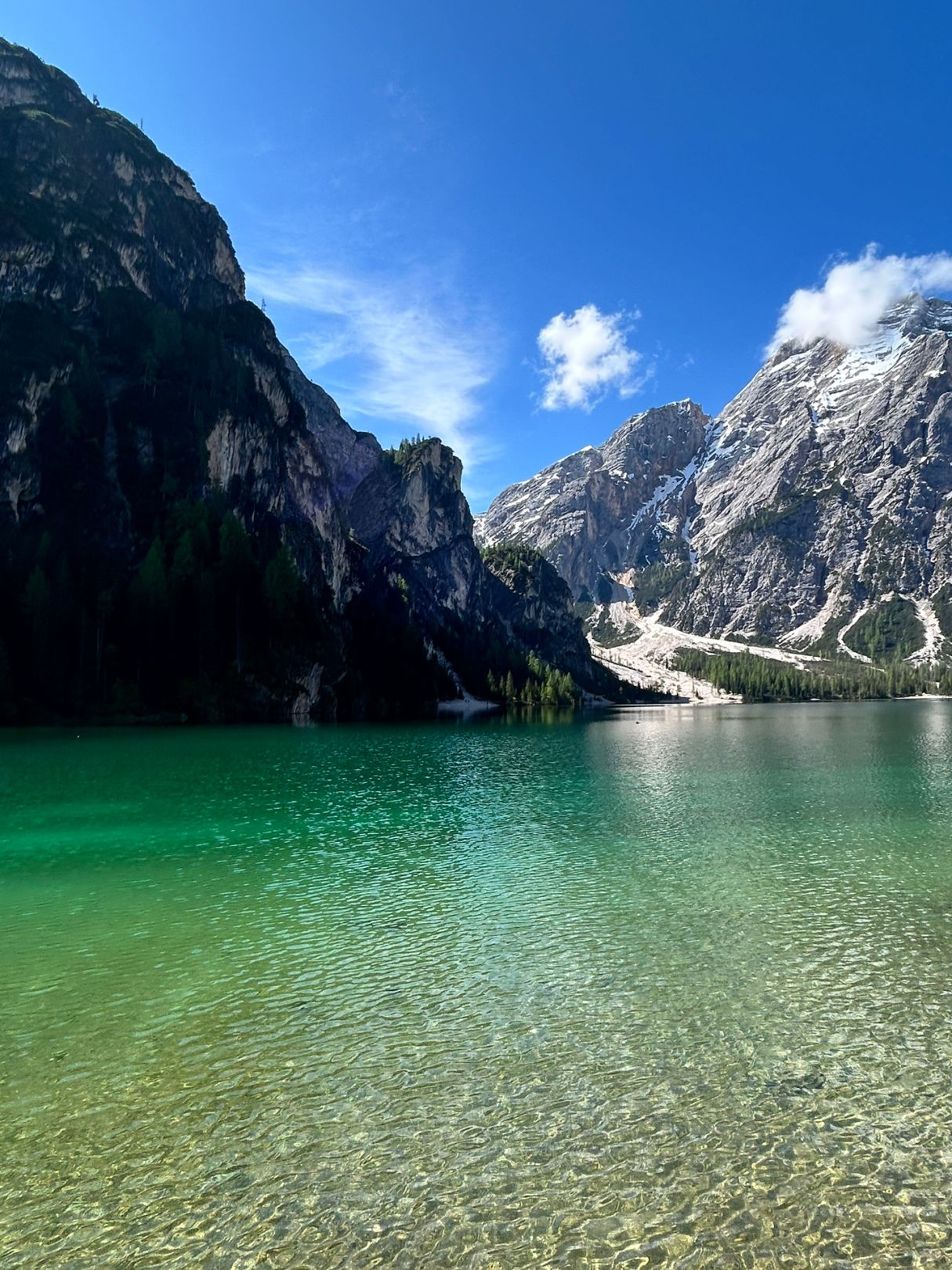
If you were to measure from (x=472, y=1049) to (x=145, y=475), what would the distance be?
14194cm

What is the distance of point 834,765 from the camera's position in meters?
68.5

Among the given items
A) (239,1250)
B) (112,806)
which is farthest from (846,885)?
(112,806)

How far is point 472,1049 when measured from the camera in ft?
47.4

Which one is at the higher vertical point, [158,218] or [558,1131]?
[158,218]

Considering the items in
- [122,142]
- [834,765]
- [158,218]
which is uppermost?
[122,142]

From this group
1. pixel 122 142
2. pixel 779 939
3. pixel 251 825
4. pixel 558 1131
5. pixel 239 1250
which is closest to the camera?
pixel 239 1250

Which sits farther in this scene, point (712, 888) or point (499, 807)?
point (499, 807)

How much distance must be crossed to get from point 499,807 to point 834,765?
134ft

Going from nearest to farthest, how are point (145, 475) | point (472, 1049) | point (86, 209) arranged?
point (472, 1049) < point (145, 475) < point (86, 209)

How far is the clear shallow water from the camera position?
31.1 feet

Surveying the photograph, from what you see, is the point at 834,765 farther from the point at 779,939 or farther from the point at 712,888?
the point at 779,939

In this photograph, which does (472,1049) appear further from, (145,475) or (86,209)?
(86,209)

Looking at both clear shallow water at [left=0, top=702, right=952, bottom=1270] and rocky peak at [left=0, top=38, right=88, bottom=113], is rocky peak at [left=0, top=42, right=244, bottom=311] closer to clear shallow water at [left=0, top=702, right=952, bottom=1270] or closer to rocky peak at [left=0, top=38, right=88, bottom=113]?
rocky peak at [left=0, top=38, right=88, bottom=113]

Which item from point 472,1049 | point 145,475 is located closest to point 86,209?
point 145,475
